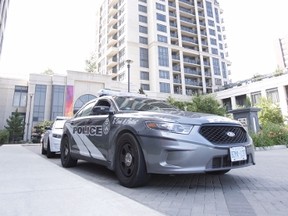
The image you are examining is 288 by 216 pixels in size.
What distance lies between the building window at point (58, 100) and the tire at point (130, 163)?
116 feet

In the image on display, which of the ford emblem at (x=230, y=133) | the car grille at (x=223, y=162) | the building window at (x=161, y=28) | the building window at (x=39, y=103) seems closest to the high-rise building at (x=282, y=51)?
the building window at (x=161, y=28)

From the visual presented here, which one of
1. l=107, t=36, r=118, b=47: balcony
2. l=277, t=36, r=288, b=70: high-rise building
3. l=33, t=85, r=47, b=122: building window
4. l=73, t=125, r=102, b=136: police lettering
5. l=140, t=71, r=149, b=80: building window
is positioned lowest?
l=73, t=125, r=102, b=136: police lettering

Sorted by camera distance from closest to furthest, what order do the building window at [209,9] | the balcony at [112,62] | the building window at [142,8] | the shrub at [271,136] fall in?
the shrub at [271,136], the building window at [142,8], the balcony at [112,62], the building window at [209,9]

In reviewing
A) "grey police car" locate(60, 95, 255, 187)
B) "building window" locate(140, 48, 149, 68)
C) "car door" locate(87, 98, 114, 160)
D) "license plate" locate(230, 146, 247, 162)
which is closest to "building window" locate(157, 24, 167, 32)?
"building window" locate(140, 48, 149, 68)

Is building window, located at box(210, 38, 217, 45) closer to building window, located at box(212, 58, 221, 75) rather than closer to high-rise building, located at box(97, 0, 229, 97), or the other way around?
high-rise building, located at box(97, 0, 229, 97)

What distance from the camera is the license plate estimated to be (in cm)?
299

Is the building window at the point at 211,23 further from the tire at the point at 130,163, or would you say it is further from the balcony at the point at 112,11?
the tire at the point at 130,163

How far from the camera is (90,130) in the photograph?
4.46m

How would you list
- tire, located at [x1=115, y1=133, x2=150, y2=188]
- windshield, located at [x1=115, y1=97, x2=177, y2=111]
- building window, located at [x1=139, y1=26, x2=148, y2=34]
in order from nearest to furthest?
tire, located at [x1=115, y1=133, x2=150, y2=188]
windshield, located at [x1=115, y1=97, x2=177, y2=111]
building window, located at [x1=139, y1=26, x2=148, y2=34]

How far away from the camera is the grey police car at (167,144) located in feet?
9.25

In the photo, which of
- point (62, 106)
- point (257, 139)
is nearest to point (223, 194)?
point (257, 139)

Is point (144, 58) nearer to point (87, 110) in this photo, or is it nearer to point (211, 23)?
point (211, 23)

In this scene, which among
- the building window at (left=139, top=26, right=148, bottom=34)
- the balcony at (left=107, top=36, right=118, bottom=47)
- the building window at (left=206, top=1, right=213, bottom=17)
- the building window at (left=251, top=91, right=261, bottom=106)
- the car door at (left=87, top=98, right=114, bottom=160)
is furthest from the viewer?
the building window at (left=206, top=1, right=213, bottom=17)

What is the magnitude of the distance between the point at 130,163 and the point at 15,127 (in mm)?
36312
